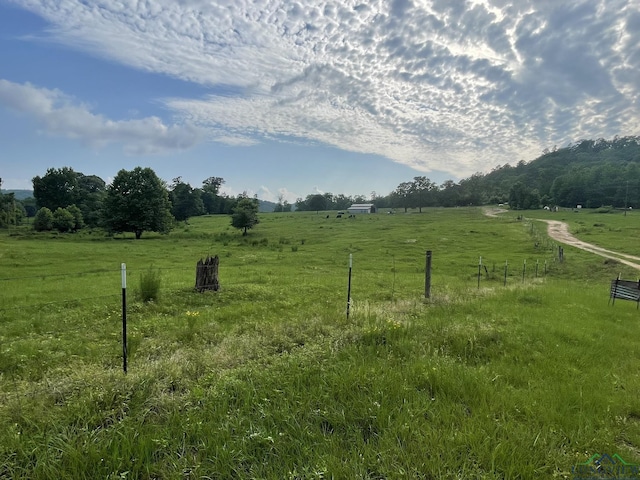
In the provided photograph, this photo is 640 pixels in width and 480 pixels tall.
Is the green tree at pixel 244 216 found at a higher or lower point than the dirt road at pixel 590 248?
higher

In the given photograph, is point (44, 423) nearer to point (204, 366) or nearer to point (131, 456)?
point (131, 456)

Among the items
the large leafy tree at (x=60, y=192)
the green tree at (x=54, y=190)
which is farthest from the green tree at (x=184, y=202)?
the green tree at (x=54, y=190)

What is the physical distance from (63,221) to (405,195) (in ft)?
358

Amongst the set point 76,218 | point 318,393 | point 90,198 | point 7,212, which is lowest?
point 318,393

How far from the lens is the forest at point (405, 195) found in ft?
254

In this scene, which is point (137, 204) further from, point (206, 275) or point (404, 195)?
point (404, 195)

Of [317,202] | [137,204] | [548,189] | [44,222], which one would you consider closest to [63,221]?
[44,222]

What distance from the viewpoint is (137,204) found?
178ft

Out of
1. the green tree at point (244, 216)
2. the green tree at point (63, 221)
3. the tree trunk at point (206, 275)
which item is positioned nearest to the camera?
the tree trunk at point (206, 275)

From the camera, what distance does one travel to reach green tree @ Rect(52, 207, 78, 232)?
203 ft

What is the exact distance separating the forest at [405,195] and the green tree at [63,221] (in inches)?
3.4

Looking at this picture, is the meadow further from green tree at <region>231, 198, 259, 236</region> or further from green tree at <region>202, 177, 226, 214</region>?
green tree at <region>202, 177, 226, 214</region>

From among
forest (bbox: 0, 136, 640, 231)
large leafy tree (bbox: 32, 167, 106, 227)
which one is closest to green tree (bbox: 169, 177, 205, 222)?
forest (bbox: 0, 136, 640, 231)

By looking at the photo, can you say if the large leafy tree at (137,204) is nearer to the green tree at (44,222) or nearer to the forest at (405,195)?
the forest at (405,195)
